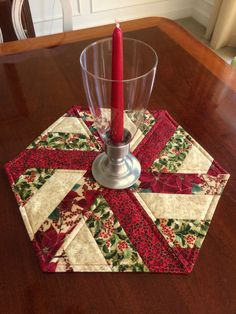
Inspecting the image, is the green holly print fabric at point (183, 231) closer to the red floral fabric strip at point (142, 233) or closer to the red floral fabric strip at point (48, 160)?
the red floral fabric strip at point (142, 233)

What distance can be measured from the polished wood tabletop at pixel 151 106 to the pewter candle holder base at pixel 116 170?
0.16 meters

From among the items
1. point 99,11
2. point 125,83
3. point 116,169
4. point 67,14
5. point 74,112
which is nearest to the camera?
point 125,83

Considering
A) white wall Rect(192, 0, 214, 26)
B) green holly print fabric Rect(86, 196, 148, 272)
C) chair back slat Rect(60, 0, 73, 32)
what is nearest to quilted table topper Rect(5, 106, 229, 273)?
green holly print fabric Rect(86, 196, 148, 272)

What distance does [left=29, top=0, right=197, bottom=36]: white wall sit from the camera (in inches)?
83.7

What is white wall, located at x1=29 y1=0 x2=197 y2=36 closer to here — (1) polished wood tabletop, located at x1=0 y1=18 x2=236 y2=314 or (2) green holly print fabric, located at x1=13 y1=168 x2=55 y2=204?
(1) polished wood tabletop, located at x1=0 y1=18 x2=236 y2=314

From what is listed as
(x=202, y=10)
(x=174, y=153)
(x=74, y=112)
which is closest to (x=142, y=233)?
(x=174, y=153)

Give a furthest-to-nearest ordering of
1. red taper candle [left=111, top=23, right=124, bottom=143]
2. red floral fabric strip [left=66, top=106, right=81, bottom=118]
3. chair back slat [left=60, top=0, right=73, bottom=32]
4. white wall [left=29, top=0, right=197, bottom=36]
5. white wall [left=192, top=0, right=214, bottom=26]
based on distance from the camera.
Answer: white wall [left=192, top=0, right=214, bottom=26] < white wall [left=29, top=0, right=197, bottom=36] < chair back slat [left=60, top=0, right=73, bottom=32] < red floral fabric strip [left=66, top=106, right=81, bottom=118] < red taper candle [left=111, top=23, right=124, bottom=143]

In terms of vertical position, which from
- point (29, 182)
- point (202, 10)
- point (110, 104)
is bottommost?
point (202, 10)

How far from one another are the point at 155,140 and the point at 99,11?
200cm

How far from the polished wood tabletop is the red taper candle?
224 mm

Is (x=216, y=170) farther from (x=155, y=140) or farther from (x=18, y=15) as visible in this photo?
(x=18, y=15)

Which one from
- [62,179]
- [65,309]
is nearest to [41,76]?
[62,179]

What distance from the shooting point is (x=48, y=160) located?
2.04 ft

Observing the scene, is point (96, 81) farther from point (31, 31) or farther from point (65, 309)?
point (31, 31)
